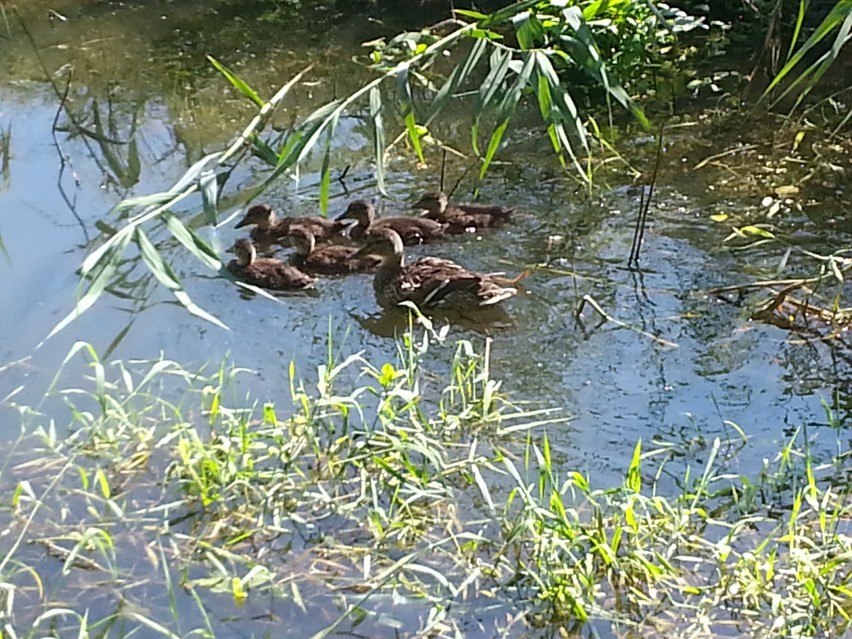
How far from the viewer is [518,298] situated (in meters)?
4.35

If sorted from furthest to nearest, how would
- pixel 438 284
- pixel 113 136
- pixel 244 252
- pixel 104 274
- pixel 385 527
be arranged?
1. pixel 113 136
2. pixel 244 252
3. pixel 438 284
4. pixel 385 527
5. pixel 104 274

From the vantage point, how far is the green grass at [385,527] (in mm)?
2730

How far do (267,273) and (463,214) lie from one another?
857 mm

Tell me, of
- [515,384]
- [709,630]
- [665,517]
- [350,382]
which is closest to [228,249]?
[350,382]

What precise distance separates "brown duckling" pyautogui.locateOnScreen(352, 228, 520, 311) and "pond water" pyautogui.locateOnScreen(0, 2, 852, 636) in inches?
3.7

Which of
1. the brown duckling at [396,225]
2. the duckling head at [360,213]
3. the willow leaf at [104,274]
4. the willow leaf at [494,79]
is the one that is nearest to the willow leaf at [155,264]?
the willow leaf at [104,274]

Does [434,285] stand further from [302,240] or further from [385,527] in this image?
[385,527]

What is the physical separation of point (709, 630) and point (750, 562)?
223 mm

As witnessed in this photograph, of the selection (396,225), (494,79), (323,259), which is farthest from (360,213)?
(494,79)

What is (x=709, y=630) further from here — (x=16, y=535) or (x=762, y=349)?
(x=16, y=535)

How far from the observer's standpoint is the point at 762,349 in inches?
153

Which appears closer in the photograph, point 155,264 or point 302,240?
point 155,264

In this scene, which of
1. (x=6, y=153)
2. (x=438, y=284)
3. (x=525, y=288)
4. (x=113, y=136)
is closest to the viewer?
(x=438, y=284)

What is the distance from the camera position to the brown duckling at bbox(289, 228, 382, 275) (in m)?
4.67
